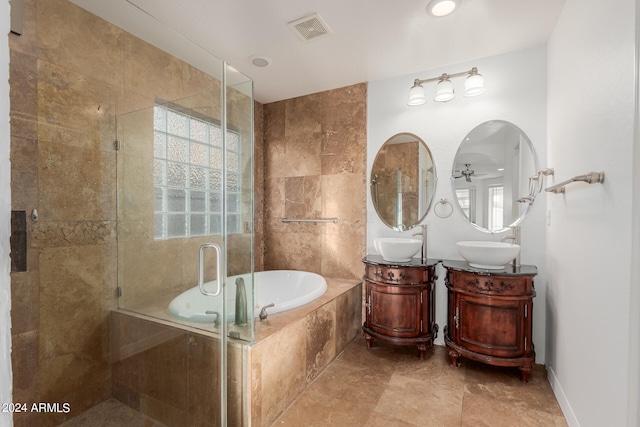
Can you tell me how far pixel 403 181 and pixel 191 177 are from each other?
6.46 feet

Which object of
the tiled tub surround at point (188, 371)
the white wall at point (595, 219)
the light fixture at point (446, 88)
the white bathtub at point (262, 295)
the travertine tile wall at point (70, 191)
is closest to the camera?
the white wall at point (595, 219)

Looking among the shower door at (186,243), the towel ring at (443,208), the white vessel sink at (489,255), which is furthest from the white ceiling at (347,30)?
the white vessel sink at (489,255)

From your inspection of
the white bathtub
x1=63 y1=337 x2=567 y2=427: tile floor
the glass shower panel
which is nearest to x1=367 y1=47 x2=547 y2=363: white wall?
x1=63 y1=337 x2=567 y2=427: tile floor

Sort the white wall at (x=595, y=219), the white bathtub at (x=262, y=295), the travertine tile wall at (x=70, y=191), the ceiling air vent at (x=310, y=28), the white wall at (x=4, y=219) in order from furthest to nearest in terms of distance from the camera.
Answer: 1. the ceiling air vent at (x=310, y=28)
2. the white bathtub at (x=262, y=295)
3. the travertine tile wall at (x=70, y=191)
4. the white wall at (x=595, y=219)
5. the white wall at (x=4, y=219)

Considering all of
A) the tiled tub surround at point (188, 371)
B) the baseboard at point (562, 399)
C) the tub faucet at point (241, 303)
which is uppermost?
the tub faucet at point (241, 303)

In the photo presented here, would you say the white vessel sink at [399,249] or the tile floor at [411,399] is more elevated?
the white vessel sink at [399,249]

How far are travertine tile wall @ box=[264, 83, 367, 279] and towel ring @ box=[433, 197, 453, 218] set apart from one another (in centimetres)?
70

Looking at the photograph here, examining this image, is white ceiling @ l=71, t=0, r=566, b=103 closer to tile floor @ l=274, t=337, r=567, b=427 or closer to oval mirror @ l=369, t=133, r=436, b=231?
oval mirror @ l=369, t=133, r=436, b=231

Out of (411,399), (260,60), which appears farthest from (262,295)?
(260,60)

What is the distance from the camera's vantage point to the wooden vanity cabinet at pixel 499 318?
2.04m

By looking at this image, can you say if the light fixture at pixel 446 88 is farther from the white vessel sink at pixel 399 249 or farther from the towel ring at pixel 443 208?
the white vessel sink at pixel 399 249

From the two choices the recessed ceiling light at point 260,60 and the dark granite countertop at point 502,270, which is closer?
the dark granite countertop at point 502,270

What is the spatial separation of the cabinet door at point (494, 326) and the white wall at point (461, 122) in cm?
47

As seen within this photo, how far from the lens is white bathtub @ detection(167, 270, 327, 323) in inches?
65.1
